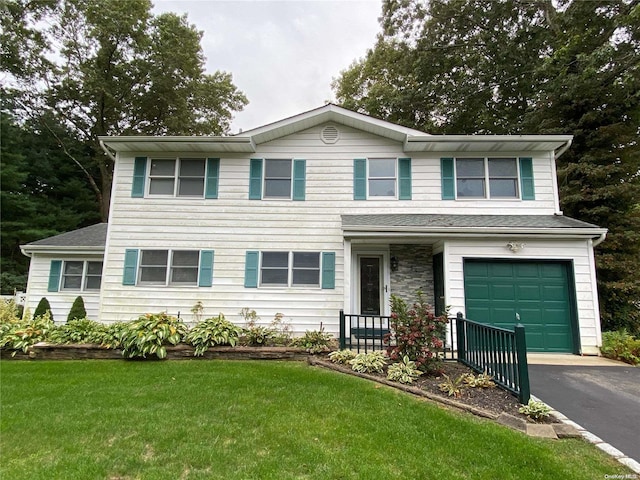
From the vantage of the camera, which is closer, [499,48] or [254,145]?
[254,145]

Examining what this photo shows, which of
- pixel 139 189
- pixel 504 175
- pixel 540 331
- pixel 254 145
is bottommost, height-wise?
pixel 540 331

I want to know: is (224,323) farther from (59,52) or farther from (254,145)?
(59,52)

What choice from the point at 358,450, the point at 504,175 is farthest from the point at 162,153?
the point at 504,175

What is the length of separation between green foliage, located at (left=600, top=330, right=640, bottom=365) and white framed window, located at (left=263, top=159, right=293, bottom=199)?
28.3 feet

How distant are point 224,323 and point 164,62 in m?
19.3

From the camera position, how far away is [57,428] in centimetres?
Answer: 362

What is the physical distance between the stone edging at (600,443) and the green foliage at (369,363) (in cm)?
254

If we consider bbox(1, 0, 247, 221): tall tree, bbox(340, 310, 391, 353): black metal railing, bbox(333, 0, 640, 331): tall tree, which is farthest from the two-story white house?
bbox(1, 0, 247, 221): tall tree

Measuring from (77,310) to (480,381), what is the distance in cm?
1092

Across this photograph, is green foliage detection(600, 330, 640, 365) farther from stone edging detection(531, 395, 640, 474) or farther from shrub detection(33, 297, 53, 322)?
shrub detection(33, 297, 53, 322)

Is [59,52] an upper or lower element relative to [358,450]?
upper

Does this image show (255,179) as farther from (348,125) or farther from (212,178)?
(348,125)

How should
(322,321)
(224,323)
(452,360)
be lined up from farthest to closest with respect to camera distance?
(322,321), (224,323), (452,360)

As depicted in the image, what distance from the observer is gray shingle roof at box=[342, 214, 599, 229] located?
25.7 ft
